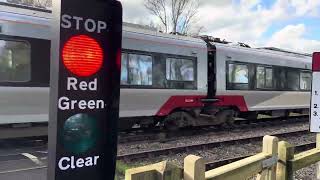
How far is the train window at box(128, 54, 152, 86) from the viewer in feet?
43.9

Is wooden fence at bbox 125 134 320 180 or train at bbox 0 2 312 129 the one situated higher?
train at bbox 0 2 312 129

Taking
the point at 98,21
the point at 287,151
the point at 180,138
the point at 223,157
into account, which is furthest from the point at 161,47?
the point at 98,21

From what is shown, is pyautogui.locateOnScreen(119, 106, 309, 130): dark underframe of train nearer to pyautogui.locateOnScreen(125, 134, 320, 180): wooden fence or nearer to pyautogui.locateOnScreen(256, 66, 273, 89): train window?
pyautogui.locateOnScreen(256, 66, 273, 89): train window

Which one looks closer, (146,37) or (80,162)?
(80,162)

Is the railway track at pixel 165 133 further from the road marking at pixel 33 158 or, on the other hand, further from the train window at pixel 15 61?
the train window at pixel 15 61

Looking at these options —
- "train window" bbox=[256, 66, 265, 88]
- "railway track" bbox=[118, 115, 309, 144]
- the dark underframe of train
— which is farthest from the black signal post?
→ "train window" bbox=[256, 66, 265, 88]

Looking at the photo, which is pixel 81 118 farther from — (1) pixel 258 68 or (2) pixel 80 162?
(1) pixel 258 68

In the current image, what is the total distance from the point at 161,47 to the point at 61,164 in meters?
12.6

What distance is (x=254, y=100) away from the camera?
59.4ft

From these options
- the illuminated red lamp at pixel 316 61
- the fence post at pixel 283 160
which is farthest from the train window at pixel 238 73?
the fence post at pixel 283 160

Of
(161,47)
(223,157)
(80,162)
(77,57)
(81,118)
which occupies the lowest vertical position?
(223,157)

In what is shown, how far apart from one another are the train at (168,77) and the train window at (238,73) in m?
0.03

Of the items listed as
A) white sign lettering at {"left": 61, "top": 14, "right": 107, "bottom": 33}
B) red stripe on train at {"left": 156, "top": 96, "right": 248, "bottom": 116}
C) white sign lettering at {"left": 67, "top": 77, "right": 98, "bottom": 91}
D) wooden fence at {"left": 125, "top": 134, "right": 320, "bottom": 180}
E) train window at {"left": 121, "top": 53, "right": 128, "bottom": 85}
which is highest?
train window at {"left": 121, "top": 53, "right": 128, "bottom": 85}

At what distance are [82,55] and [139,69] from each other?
1190cm
